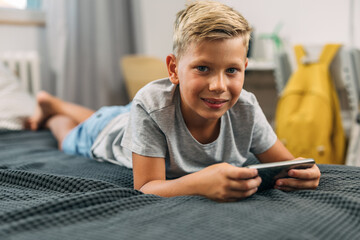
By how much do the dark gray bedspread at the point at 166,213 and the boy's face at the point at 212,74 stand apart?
21 centimetres

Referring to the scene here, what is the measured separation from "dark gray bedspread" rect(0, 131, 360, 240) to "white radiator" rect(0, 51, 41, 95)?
1611mm

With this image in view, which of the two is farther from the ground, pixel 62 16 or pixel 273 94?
pixel 62 16

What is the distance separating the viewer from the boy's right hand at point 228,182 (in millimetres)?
662

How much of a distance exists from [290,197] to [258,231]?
21 cm

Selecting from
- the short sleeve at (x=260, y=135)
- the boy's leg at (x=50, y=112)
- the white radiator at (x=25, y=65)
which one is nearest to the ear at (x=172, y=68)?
the short sleeve at (x=260, y=135)

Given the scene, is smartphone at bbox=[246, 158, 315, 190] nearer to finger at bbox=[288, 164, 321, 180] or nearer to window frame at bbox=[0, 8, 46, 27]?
finger at bbox=[288, 164, 321, 180]

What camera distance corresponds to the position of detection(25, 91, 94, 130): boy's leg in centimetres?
174

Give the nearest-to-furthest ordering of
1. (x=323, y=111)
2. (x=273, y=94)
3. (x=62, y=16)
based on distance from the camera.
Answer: (x=323, y=111) → (x=273, y=94) → (x=62, y=16)

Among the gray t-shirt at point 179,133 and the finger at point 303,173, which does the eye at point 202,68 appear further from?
the finger at point 303,173

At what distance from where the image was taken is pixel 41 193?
0.78m

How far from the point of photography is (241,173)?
66 centimetres

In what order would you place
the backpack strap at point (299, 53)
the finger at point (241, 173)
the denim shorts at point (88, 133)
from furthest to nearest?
1. the backpack strap at point (299, 53)
2. the denim shorts at point (88, 133)
3. the finger at point (241, 173)

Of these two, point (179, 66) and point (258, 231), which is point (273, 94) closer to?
point (179, 66)

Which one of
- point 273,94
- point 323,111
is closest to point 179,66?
point 323,111
